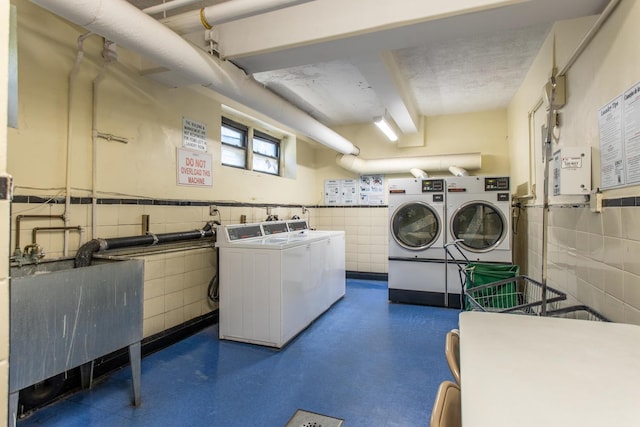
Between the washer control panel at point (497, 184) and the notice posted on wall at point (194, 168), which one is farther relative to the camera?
the washer control panel at point (497, 184)

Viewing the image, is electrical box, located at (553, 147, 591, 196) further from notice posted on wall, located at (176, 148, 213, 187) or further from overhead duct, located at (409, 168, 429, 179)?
overhead duct, located at (409, 168, 429, 179)

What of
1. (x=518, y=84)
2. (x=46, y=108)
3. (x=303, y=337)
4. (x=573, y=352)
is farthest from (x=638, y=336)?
(x=518, y=84)

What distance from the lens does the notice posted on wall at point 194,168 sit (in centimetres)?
340

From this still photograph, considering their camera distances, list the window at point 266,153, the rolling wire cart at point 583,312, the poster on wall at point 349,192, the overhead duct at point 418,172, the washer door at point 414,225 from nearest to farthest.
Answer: the rolling wire cart at point 583,312 → the washer door at point 414,225 → the window at point 266,153 → the overhead duct at point 418,172 → the poster on wall at point 349,192

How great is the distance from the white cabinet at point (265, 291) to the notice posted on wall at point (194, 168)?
2.68 feet

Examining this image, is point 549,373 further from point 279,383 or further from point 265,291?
point 265,291

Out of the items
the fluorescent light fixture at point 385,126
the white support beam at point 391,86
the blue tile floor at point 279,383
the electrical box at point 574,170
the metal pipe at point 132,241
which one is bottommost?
the blue tile floor at point 279,383

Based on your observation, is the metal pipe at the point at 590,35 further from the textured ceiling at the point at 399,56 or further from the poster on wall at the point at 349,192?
the poster on wall at the point at 349,192

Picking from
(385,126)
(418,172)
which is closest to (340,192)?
(418,172)

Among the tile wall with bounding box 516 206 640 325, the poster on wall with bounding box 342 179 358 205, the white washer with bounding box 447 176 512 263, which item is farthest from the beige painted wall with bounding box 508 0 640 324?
the poster on wall with bounding box 342 179 358 205

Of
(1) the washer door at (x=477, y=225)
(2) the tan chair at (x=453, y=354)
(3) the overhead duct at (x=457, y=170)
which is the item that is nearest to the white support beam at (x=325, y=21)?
(2) the tan chair at (x=453, y=354)

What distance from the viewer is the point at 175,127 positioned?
11.0ft

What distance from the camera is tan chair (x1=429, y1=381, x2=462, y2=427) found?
885 millimetres

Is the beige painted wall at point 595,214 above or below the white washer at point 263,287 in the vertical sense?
above
